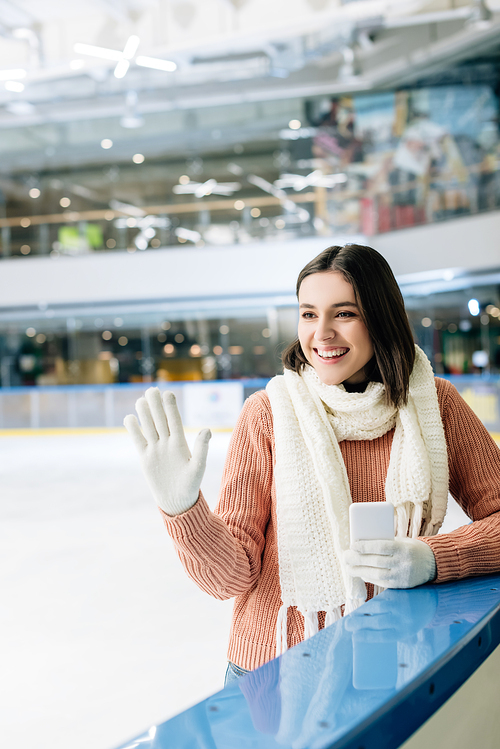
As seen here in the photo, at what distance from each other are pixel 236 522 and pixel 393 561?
0.32 m

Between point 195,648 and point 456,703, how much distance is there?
2271 mm

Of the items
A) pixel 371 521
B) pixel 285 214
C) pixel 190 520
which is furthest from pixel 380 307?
pixel 285 214

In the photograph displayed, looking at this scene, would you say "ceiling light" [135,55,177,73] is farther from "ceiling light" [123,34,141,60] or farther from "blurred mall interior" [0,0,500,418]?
"ceiling light" [123,34,141,60]

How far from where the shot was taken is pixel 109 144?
15945 mm

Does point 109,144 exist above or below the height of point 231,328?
above

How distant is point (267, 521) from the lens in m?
1.40

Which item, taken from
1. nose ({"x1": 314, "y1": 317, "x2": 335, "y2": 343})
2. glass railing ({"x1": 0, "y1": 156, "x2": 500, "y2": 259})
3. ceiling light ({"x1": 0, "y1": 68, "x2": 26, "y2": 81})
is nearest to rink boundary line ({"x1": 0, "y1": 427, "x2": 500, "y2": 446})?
glass railing ({"x1": 0, "y1": 156, "x2": 500, "y2": 259})

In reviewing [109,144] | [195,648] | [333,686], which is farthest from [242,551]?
[109,144]

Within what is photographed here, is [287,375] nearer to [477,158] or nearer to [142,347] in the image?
[477,158]

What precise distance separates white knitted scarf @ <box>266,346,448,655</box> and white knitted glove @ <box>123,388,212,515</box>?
0.24m

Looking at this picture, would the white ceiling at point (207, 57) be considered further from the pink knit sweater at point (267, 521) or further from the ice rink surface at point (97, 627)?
the pink knit sweater at point (267, 521)

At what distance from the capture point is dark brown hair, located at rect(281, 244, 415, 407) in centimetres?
133

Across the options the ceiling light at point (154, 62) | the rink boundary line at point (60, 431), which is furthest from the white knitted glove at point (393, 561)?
the rink boundary line at point (60, 431)

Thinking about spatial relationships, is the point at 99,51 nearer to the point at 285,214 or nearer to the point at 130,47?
the point at 130,47
